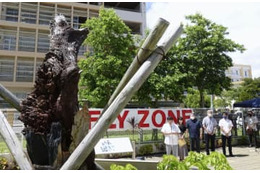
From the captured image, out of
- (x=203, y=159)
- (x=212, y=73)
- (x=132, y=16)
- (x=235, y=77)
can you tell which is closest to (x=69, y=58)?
(x=203, y=159)

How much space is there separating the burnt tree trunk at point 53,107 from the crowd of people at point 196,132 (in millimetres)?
5426

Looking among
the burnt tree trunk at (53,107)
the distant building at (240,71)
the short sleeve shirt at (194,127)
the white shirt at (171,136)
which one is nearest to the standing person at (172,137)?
the white shirt at (171,136)

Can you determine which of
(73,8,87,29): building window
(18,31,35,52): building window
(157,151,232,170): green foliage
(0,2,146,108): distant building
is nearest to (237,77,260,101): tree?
(0,2,146,108): distant building

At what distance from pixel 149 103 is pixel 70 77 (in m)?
13.9

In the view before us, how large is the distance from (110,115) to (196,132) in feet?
24.5

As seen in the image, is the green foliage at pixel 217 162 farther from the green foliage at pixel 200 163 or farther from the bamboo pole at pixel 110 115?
the bamboo pole at pixel 110 115

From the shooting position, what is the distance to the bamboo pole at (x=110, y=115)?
232cm

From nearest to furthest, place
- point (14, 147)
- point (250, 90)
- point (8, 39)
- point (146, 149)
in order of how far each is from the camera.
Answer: point (14, 147), point (146, 149), point (8, 39), point (250, 90)

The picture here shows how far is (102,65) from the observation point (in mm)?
14469

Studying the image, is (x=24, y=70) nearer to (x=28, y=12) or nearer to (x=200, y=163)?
(x=28, y=12)

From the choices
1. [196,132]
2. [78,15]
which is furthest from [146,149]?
[78,15]

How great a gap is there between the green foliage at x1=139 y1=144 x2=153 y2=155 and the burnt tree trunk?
25.9ft

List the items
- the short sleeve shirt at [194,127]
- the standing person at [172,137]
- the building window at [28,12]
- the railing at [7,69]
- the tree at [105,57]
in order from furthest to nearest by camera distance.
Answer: the building window at [28,12] → the railing at [7,69] → the tree at [105,57] → the short sleeve shirt at [194,127] → the standing person at [172,137]

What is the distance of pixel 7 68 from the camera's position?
2509 centimetres
